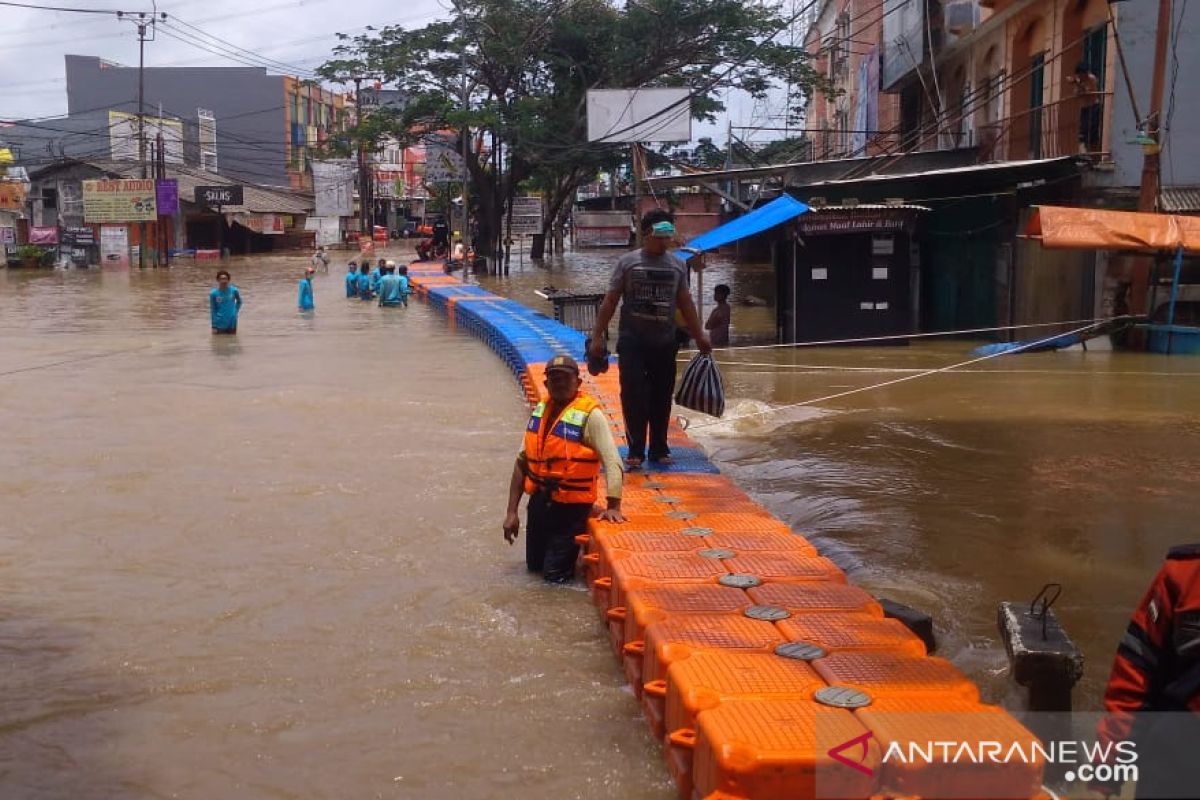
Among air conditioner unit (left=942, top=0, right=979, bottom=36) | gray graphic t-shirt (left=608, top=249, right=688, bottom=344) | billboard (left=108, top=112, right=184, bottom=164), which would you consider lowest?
gray graphic t-shirt (left=608, top=249, right=688, bottom=344)

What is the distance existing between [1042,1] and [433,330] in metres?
12.0

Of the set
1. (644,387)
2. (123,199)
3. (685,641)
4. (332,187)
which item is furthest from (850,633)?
(332,187)

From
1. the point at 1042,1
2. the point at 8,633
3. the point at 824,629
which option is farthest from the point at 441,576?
the point at 1042,1

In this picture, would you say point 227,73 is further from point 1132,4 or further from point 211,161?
point 1132,4

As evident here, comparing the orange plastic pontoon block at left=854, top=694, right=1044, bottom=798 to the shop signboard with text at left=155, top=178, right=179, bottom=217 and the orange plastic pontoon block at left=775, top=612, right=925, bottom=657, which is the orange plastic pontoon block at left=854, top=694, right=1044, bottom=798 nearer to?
the orange plastic pontoon block at left=775, top=612, right=925, bottom=657

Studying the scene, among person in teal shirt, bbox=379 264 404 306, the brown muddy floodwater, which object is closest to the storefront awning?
the brown muddy floodwater

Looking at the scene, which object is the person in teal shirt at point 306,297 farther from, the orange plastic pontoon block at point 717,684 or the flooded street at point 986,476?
the orange plastic pontoon block at point 717,684

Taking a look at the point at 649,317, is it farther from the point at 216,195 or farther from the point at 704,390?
→ the point at 216,195

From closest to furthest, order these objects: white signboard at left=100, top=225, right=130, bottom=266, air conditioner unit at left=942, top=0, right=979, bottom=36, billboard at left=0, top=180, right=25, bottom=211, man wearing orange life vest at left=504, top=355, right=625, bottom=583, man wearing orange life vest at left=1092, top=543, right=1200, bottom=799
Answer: man wearing orange life vest at left=1092, top=543, right=1200, bottom=799 < man wearing orange life vest at left=504, top=355, right=625, bottom=583 < air conditioner unit at left=942, top=0, right=979, bottom=36 < billboard at left=0, top=180, right=25, bottom=211 < white signboard at left=100, top=225, right=130, bottom=266

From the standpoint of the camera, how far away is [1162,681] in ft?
8.91

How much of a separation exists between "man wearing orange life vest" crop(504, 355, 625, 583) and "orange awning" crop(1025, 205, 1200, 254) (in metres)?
9.17

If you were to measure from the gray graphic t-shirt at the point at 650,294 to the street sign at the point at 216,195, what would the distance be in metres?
50.4

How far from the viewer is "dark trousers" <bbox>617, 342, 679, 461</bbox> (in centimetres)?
747

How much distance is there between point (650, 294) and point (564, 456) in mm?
1483
